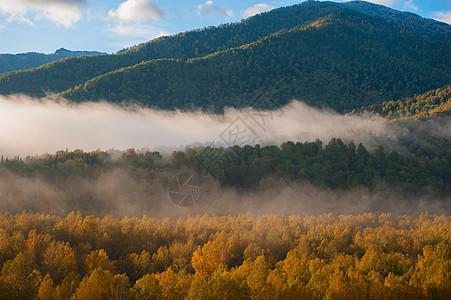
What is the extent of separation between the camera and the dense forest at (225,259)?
199 ft

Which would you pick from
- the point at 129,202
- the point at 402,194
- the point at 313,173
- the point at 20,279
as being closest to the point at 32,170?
the point at 129,202

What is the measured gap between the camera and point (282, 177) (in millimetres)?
181125

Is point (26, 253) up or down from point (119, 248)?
up

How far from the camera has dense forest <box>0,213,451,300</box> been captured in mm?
60531

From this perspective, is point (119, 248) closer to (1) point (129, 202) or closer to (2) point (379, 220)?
(1) point (129, 202)

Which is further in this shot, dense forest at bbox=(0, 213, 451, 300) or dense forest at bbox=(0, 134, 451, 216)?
dense forest at bbox=(0, 134, 451, 216)

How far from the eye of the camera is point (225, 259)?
292ft

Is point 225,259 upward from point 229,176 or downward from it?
downward

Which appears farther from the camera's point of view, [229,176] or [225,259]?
[229,176]

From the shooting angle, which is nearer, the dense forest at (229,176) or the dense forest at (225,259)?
the dense forest at (225,259)

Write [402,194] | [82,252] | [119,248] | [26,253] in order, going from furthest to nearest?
1. [402,194]
2. [119,248]
3. [82,252]
4. [26,253]

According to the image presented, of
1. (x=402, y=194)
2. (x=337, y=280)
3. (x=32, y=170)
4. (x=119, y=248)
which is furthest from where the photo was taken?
(x=402, y=194)

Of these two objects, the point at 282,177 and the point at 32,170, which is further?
the point at 282,177

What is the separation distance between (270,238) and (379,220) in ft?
163
